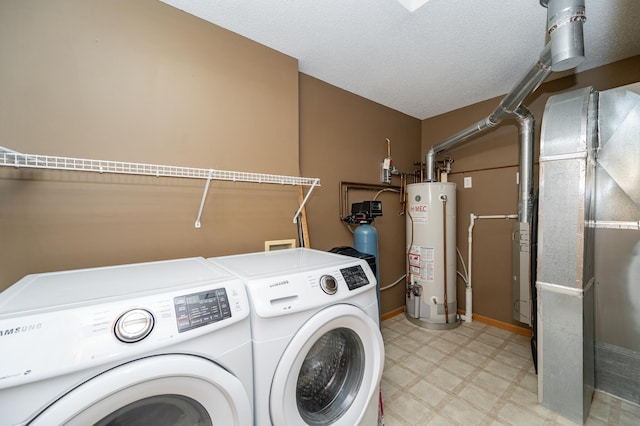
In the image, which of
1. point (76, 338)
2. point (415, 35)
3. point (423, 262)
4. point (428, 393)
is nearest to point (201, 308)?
point (76, 338)

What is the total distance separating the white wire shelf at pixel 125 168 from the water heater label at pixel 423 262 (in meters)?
1.66

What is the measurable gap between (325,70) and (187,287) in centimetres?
203

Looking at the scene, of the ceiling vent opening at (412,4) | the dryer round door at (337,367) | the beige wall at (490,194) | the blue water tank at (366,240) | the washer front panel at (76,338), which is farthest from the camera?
the beige wall at (490,194)

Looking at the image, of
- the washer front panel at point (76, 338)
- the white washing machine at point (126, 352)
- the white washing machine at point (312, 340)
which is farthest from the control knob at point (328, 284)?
the washer front panel at point (76, 338)

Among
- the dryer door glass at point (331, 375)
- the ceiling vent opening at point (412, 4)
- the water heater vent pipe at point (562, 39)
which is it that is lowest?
the dryer door glass at point (331, 375)

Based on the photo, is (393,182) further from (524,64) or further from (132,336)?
(132,336)

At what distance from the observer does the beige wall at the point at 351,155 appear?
228cm

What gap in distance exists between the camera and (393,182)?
3.02 meters

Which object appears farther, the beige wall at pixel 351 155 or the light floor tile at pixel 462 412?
the beige wall at pixel 351 155

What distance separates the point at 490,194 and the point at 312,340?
8.74 feet

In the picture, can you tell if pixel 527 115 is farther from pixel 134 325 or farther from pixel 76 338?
pixel 76 338

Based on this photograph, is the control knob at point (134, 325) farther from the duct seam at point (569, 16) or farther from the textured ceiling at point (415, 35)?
the duct seam at point (569, 16)

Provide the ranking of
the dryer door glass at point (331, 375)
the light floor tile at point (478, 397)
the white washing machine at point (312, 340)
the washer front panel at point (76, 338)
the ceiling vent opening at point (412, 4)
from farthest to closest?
the light floor tile at point (478, 397), the ceiling vent opening at point (412, 4), the dryer door glass at point (331, 375), the white washing machine at point (312, 340), the washer front panel at point (76, 338)

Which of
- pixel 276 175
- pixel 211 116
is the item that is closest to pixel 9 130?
pixel 211 116
